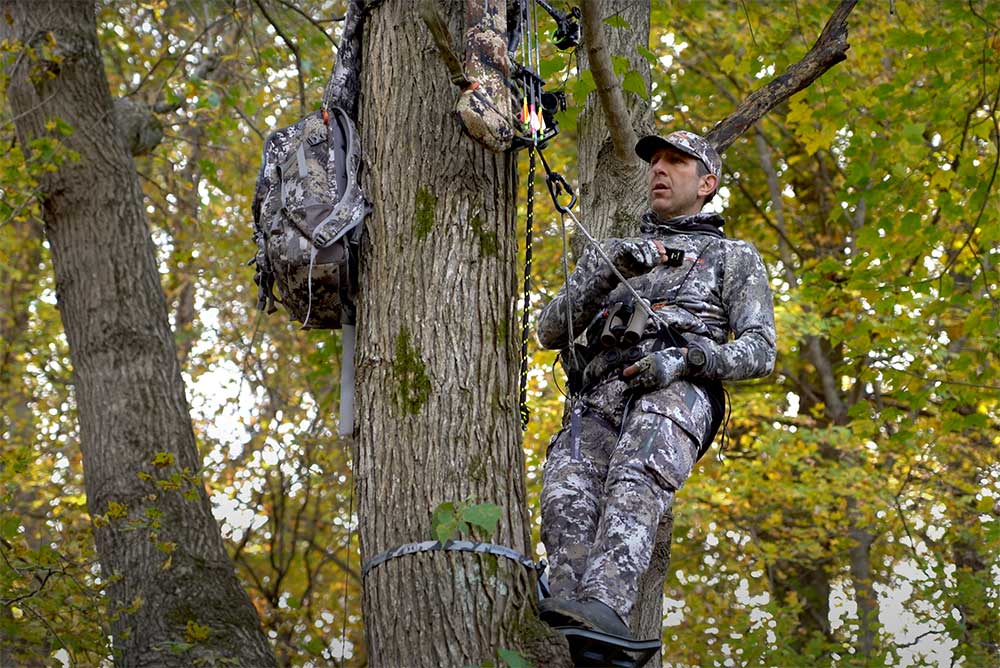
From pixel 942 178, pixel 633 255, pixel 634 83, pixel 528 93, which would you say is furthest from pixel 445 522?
pixel 942 178

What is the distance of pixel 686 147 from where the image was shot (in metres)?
4.84

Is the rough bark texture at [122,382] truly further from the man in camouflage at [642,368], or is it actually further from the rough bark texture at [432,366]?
the rough bark texture at [432,366]

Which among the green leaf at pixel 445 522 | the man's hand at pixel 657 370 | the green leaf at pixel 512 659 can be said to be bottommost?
the green leaf at pixel 512 659

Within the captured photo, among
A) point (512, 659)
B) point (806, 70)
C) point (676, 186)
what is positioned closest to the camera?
point (512, 659)

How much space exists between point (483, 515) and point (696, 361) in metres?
1.09

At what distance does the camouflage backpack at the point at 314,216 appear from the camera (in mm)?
3922

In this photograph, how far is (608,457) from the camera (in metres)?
4.29

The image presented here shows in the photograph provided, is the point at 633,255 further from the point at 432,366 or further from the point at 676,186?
the point at 432,366

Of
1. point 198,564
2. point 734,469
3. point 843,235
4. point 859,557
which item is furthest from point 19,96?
point 843,235

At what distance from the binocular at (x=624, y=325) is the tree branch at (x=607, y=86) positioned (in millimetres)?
1252

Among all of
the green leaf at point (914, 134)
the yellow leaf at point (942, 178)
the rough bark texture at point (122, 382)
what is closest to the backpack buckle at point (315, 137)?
the rough bark texture at point (122, 382)

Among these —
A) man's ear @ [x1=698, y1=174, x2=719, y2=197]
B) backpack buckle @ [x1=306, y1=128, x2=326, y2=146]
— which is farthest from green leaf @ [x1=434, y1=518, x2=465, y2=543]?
man's ear @ [x1=698, y1=174, x2=719, y2=197]

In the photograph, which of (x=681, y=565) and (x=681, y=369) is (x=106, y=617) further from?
(x=681, y=565)

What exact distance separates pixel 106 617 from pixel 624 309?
3.02 metres
